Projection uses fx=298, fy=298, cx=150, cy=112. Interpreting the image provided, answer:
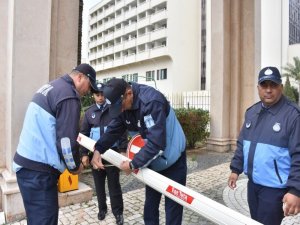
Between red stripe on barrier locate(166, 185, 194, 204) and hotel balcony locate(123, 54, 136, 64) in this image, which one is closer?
red stripe on barrier locate(166, 185, 194, 204)

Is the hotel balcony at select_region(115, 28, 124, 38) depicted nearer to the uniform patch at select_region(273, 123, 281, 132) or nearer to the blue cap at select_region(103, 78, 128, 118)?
the blue cap at select_region(103, 78, 128, 118)

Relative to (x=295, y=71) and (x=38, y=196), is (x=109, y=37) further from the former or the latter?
(x=38, y=196)

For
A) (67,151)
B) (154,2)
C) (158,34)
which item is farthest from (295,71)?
(67,151)

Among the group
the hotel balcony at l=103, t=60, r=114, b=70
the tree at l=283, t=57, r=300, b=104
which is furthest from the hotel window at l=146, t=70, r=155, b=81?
the tree at l=283, t=57, r=300, b=104

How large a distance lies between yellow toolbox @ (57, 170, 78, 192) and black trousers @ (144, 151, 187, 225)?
1990 millimetres

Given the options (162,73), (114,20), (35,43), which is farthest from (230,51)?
(114,20)

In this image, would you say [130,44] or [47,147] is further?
[130,44]

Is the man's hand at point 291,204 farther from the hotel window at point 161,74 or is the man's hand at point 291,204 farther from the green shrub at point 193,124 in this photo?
the hotel window at point 161,74

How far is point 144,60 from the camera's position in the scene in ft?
151

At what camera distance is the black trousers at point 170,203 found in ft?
10.00

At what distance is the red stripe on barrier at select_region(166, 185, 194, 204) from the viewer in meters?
2.25

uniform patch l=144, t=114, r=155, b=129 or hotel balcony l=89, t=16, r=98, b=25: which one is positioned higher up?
hotel balcony l=89, t=16, r=98, b=25

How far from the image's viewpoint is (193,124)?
984 centimetres

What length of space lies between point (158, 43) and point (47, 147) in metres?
43.6
